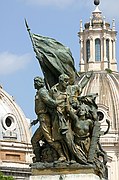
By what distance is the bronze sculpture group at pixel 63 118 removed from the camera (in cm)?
1962

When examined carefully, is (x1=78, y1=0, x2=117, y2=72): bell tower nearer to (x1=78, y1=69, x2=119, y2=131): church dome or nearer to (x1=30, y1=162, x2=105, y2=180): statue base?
(x1=78, y1=69, x2=119, y2=131): church dome

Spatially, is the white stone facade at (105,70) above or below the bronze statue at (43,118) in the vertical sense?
above

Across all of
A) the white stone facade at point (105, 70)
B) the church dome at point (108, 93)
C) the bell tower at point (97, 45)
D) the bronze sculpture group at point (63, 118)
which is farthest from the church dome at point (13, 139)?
the bronze sculpture group at point (63, 118)

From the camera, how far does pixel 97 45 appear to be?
373 feet

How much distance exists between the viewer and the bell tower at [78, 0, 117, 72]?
112m

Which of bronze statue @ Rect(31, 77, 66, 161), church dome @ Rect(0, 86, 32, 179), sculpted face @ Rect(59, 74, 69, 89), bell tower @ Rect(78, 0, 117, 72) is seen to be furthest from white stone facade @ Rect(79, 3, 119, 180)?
sculpted face @ Rect(59, 74, 69, 89)

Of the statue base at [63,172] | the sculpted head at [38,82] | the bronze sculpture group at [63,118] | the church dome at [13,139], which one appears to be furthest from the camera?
the church dome at [13,139]

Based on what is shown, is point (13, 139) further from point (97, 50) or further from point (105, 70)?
point (97, 50)

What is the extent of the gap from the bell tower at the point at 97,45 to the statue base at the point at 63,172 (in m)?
91.6

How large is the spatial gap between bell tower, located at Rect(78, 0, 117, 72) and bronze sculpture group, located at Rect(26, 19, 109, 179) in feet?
298

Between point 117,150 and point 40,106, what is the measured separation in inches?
3156

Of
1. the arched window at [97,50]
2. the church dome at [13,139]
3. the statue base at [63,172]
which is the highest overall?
the arched window at [97,50]

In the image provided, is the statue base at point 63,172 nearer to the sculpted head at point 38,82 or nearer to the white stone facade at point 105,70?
the sculpted head at point 38,82

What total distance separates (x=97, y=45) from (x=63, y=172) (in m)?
94.4
